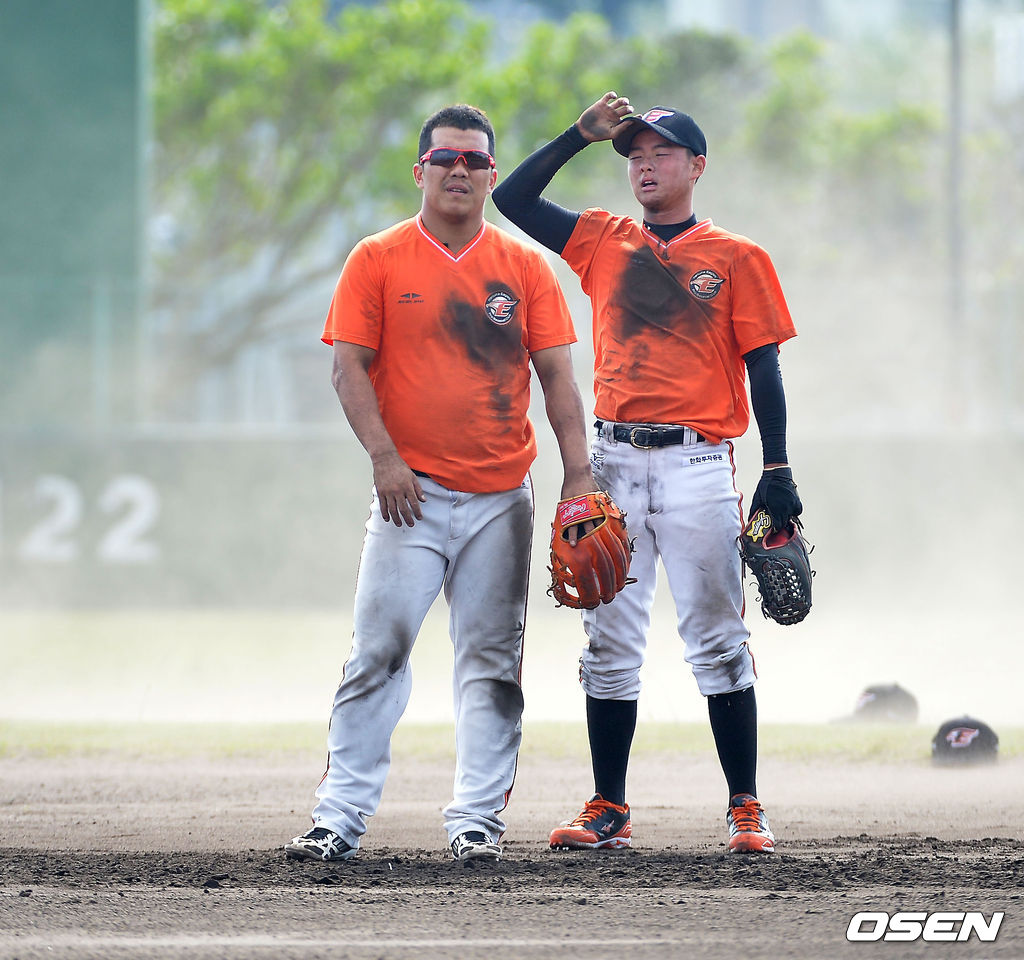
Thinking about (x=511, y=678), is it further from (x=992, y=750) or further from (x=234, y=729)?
(x=234, y=729)

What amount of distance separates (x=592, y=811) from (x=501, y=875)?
2.00 feet

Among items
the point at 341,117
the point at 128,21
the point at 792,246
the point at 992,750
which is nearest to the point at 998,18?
the point at 792,246

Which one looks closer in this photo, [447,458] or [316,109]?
[447,458]

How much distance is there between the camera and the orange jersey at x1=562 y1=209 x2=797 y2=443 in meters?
4.56

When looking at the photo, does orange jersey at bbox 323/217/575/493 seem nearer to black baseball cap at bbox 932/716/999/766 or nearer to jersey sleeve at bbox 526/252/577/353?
jersey sleeve at bbox 526/252/577/353

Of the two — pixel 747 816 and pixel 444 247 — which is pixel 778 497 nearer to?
pixel 747 816

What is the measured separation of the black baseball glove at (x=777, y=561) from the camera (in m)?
4.52

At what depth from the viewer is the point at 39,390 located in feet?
47.7

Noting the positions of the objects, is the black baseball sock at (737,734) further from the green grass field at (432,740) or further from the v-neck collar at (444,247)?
the green grass field at (432,740)

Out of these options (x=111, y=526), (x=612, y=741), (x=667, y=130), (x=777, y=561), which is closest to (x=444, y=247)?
(x=667, y=130)

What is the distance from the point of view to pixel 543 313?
442 centimetres

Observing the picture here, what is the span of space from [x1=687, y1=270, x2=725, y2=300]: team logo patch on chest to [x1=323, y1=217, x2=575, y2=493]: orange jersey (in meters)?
0.50

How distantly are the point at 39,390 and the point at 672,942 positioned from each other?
1230 cm

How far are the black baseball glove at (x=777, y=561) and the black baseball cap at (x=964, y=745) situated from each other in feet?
7.29
